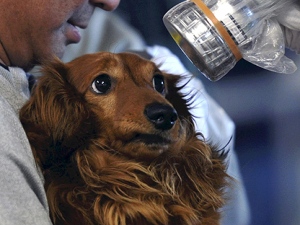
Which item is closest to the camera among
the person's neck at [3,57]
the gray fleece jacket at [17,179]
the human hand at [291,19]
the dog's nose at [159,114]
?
the gray fleece jacket at [17,179]

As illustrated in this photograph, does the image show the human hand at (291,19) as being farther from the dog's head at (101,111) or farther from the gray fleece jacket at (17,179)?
the gray fleece jacket at (17,179)

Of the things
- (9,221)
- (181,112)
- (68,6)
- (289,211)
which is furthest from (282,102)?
(9,221)

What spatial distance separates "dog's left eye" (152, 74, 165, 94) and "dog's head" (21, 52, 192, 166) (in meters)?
0.01

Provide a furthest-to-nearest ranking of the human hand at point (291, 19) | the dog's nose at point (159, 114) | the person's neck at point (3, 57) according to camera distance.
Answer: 1. the person's neck at point (3, 57)
2. the human hand at point (291, 19)
3. the dog's nose at point (159, 114)

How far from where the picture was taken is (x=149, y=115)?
848 millimetres

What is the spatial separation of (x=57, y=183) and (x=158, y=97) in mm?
202

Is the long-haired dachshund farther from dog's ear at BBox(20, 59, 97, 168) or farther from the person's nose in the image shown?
the person's nose

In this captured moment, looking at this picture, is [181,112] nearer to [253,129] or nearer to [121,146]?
[121,146]

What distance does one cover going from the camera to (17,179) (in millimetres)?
757

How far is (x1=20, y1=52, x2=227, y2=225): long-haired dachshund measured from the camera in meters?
0.85

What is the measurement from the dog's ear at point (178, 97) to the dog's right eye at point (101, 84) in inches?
5.7

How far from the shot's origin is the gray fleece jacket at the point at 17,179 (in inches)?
28.7

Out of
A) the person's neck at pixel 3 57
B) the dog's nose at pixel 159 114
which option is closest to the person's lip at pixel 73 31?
the person's neck at pixel 3 57

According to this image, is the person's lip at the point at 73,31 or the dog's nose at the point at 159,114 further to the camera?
the person's lip at the point at 73,31
